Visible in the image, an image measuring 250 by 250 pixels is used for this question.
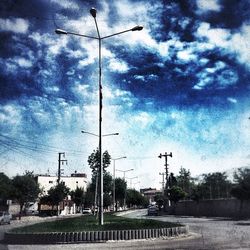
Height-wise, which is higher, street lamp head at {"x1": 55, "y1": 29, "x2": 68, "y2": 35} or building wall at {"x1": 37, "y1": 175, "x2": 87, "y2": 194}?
building wall at {"x1": 37, "y1": 175, "x2": 87, "y2": 194}

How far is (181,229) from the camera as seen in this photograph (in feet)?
64.2

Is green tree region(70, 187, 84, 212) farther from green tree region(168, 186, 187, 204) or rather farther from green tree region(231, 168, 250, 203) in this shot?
green tree region(231, 168, 250, 203)

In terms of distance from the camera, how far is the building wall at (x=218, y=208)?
47.8m

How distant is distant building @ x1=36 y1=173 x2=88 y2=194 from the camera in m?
112

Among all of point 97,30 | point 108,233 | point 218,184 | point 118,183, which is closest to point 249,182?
point 218,184

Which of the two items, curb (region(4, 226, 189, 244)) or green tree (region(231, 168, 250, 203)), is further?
green tree (region(231, 168, 250, 203))

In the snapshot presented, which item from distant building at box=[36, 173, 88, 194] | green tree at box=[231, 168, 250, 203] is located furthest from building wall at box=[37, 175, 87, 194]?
green tree at box=[231, 168, 250, 203]

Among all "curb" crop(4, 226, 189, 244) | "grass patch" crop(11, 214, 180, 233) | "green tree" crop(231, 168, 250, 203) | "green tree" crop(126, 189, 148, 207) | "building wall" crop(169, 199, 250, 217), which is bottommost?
"curb" crop(4, 226, 189, 244)

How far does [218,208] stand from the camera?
5378 centimetres

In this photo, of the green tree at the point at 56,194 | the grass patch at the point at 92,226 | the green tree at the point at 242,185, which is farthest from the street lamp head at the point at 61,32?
the green tree at the point at 56,194

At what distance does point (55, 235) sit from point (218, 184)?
129 ft

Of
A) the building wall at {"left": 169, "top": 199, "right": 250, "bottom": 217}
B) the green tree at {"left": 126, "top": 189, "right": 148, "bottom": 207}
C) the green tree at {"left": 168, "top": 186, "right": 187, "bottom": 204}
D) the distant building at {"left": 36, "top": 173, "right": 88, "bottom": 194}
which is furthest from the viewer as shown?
the green tree at {"left": 126, "top": 189, "right": 148, "bottom": 207}

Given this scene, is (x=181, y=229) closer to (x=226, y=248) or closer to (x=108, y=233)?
(x=108, y=233)

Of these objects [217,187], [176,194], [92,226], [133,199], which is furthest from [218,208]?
[133,199]
